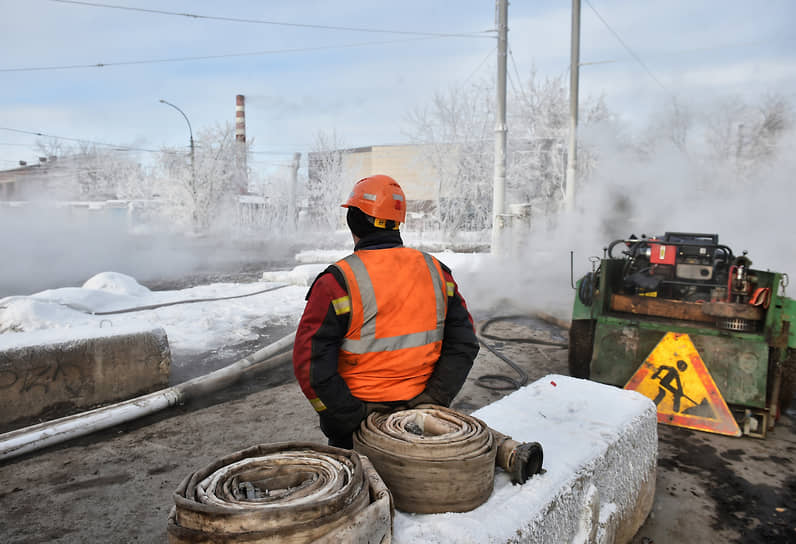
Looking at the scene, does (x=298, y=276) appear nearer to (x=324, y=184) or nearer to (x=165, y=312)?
(x=165, y=312)

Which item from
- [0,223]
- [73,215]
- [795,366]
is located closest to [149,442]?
[795,366]

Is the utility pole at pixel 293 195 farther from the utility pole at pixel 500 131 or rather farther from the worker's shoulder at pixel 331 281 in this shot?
the worker's shoulder at pixel 331 281

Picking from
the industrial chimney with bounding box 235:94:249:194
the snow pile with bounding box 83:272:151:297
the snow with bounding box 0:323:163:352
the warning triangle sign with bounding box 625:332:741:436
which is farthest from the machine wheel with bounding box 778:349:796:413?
the industrial chimney with bounding box 235:94:249:194

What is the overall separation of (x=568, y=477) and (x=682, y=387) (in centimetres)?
376

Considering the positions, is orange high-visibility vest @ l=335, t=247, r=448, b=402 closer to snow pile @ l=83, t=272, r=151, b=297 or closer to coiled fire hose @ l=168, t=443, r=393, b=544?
coiled fire hose @ l=168, t=443, r=393, b=544

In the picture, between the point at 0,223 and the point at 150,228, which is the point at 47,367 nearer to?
the point at 0,223

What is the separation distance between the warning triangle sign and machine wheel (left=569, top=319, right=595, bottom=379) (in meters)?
0.71

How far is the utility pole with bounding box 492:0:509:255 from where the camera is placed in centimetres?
1366

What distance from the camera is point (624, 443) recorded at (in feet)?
10.3

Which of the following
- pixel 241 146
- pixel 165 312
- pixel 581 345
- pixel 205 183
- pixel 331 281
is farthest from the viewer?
pixel 241 146

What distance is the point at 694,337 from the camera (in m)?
5.76

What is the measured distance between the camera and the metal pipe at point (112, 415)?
466 centimetres

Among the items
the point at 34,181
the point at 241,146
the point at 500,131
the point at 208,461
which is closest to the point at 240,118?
the point at 241,146

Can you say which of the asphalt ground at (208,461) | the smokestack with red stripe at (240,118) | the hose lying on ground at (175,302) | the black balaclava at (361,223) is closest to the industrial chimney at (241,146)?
the smokestack with red stripe at (240,118)
